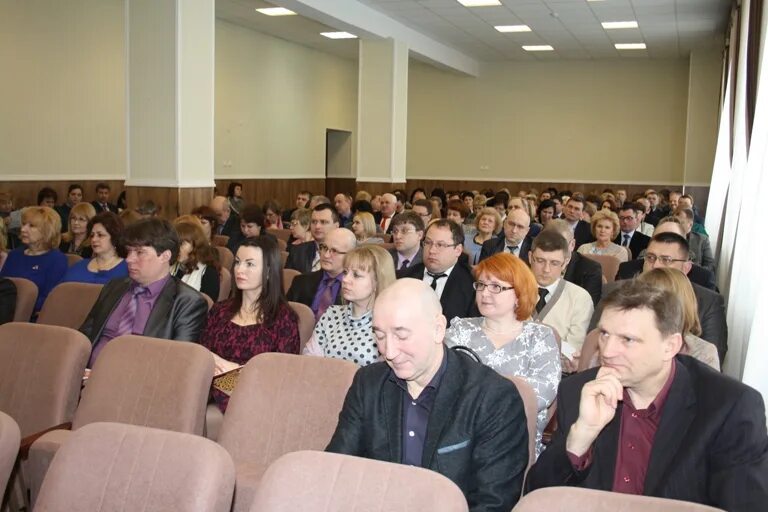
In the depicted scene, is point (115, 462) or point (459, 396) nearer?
point (115, 462)

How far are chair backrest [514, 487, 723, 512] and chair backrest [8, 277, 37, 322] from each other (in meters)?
3.74

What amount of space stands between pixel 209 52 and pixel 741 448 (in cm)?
780

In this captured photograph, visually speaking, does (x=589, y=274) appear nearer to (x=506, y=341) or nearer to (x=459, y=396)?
(x=506, y=341)

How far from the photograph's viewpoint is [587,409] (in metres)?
2.11

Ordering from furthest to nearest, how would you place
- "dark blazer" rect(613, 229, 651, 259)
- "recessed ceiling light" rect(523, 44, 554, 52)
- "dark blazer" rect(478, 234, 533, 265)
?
1. "recessed ceiling light" rect(523, 44, 554, 52)
2. "dark blazer" rect(613, 229, 651, 259)
3. "dark blazer" rect(478, 234, 533, 265)

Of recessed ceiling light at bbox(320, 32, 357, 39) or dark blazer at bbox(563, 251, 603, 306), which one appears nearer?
dark blazer at bbox(563, 251, 603, 306)

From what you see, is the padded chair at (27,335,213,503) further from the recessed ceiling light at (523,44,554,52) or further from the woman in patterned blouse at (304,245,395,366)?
the recessed ceiling light at (523,44,554,52)

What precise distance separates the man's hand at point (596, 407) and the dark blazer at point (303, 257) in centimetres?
415

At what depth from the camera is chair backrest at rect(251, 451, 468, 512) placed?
1.81m

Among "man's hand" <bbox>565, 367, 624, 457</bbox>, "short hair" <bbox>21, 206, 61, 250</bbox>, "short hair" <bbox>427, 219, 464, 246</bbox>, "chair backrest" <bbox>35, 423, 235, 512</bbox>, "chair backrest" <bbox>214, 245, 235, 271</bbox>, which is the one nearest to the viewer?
"chair backrest" <bbox>35, 423, 235, 512</bbox>

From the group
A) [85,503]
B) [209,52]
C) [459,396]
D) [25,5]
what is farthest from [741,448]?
[25,5]

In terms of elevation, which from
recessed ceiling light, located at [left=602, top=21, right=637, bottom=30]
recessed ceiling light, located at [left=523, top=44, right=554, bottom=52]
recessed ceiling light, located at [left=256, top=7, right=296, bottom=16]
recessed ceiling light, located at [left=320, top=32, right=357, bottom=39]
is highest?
recessed ceiling light, located at [left=523, top=44, right=554, bottom=52]

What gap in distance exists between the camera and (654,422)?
88.0 inches

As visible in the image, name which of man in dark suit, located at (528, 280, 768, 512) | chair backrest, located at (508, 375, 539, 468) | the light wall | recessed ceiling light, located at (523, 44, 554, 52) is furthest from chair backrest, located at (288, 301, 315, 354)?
the light wall
